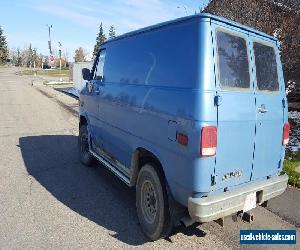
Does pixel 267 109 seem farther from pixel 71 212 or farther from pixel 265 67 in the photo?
pixel 71 212

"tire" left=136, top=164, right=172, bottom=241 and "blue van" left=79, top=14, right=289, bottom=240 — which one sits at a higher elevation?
"blue van" left=79, top=14, right=289, bottom=240

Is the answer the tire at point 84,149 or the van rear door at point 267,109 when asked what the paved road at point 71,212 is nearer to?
the tire at point 84,149

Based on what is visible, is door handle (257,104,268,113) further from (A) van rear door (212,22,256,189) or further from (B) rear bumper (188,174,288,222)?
(B) rear bumper (188,174,288,222)

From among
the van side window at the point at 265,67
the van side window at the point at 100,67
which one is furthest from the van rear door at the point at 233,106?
the van side window at the point at 100,67

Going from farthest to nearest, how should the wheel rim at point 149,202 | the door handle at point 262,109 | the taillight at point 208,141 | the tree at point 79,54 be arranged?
the tree at point 79,54, the wheel rim at point 149,202, the door handle at point 262,109, the taillight at point 208,141

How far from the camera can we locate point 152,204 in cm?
453

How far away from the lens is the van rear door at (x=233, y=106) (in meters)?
3.72

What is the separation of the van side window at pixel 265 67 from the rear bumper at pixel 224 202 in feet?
3.88

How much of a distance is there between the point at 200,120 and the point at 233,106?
1.61ft

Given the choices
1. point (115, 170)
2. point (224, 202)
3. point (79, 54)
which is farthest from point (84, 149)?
point (79, 54)

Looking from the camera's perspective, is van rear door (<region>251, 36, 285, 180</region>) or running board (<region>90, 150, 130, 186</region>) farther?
running board (<region>90, 150, 130, 186</region>)

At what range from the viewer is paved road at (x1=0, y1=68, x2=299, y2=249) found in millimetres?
4344

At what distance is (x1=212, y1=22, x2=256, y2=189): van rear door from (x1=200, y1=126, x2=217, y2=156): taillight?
8cm

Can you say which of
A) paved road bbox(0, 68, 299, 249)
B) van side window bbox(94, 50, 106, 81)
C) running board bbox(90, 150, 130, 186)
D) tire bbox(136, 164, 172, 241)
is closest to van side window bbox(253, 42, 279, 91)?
tire bbox(136, 164, 172, 241)
